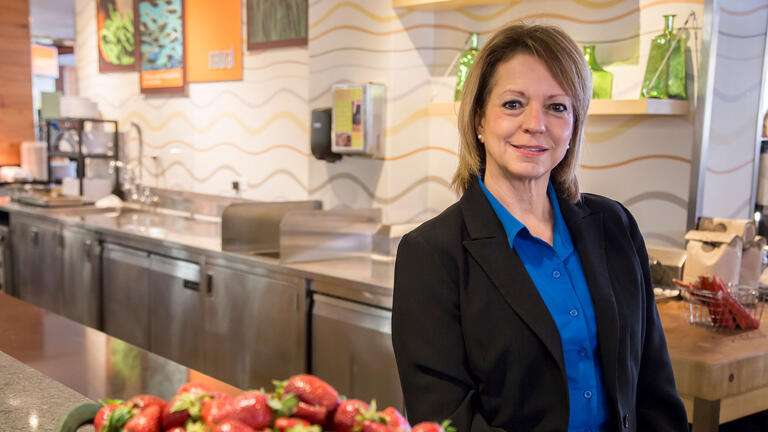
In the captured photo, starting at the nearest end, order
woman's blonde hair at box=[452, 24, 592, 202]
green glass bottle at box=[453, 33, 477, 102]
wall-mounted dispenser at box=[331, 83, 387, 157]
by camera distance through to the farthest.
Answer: woman's blonde hair at box=[452, 24, 592, 202], green glass bottle at box=[453, 33, 477, 102], wall-mounted dispenser at box=[331, 83, 387, 157]

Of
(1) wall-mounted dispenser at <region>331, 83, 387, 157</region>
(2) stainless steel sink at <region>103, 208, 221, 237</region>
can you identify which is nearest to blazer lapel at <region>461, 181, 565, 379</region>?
(1) wall-mounted dispenser at <region>331, 83, 387, 157</region>

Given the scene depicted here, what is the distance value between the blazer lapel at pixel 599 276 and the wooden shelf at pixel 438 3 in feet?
7.09

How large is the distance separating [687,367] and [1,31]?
293 inches

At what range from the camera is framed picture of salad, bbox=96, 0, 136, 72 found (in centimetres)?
604

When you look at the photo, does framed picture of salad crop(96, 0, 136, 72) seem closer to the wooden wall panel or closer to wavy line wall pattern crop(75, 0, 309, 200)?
wavy line wall pattern crop(75, 0, 309, 200)

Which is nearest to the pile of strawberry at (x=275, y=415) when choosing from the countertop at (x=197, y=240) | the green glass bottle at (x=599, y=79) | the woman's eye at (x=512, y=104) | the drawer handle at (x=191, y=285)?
the woman's eye at (x=512, y=104)

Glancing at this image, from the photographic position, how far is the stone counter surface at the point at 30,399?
1.40m

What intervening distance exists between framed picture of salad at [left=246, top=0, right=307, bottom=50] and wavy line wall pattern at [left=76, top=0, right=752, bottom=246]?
0.25 ft

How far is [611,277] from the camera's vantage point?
4.77 feet

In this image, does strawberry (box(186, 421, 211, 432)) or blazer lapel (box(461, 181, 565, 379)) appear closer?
strawberry (box(186, 421, 211, 432))

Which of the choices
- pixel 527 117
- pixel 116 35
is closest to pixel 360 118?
pixel 527 117

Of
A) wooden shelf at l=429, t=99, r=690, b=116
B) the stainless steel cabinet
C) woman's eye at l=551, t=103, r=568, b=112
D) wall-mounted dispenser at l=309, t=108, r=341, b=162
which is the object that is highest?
wooden shelf at l=429, t=99, r=690, b=116

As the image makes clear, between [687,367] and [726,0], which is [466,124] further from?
[726,0]

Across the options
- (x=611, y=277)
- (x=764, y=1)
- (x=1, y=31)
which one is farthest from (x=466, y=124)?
(x=1, y=31)
